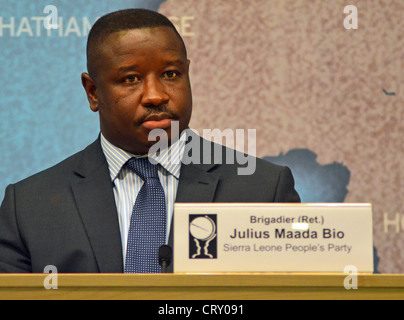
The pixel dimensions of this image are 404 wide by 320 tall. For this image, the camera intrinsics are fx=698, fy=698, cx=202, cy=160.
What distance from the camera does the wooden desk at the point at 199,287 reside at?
0.86m

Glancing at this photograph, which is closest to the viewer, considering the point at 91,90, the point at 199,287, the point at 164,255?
the point at 199,287

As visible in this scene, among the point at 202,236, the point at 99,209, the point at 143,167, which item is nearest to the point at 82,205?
the point at 99,209

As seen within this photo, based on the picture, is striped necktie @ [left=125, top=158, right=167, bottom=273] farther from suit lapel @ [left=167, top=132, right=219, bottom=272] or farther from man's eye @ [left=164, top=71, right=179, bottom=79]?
man's eye @ [left=164, top=71, right=179, bottom=79]

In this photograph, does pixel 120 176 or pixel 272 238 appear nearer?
pixel 272 238

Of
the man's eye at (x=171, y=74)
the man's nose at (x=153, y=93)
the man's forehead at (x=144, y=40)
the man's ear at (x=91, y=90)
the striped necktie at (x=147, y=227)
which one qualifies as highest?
the man's forehead at (x=144, y=40)

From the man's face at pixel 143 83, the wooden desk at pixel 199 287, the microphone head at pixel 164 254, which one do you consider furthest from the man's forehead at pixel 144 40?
the wooden desk at pixel 199 287

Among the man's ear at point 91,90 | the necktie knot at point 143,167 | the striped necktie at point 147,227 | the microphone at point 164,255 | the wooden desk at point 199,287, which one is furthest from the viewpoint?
the man's ear at point 91,90

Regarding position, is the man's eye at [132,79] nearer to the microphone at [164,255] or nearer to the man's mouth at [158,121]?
the man's mouth at [158,121]

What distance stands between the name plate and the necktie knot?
373mm

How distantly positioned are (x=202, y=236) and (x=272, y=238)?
0.09 meters

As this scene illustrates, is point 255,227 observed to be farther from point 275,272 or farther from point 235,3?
point 235,3

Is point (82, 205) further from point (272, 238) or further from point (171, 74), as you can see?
point (272, 238)

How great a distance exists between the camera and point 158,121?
130 cm
